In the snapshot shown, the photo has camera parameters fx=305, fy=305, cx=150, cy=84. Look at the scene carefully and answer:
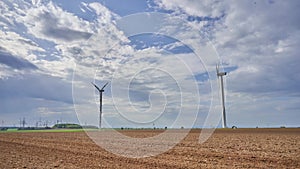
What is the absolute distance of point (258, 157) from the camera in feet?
59.5

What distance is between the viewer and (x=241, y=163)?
16016mm

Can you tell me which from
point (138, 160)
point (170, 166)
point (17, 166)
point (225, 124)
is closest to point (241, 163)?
point (170, 166)

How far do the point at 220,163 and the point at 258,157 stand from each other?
136 inches

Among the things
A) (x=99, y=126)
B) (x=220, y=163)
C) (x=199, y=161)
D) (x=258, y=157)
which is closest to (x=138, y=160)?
(x=199, y=161)

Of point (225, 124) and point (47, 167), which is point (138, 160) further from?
point (225, 124)

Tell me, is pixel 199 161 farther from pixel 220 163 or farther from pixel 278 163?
pixel 278 163

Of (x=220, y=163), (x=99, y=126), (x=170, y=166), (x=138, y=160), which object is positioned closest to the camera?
(x=170, y=166)

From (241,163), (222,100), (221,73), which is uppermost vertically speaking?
(221,73)

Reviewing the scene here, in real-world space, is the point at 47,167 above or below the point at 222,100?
below

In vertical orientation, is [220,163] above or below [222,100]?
below

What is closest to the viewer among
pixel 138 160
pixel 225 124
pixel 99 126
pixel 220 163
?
pixel 220 163

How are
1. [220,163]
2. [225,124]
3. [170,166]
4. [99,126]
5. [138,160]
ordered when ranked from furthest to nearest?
[225,124] → [99,126] → [138,160] → [220,163] → [170,166]

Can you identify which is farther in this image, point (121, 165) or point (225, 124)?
point (225, 124)

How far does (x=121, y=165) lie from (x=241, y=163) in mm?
6268
